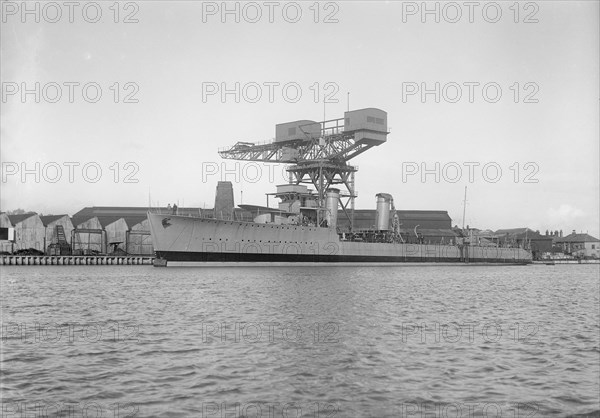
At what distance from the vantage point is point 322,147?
4981cm

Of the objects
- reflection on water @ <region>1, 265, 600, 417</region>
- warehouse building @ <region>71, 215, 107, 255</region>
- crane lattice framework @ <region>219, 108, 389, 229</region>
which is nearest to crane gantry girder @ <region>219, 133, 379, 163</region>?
crane lattice framework @ <region>219, 108, 389, 229</region>

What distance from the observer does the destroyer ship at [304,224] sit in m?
37.9

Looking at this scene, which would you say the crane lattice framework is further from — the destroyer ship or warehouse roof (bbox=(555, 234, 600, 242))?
warehouse roof (bbox=(555, 234, 600, 242))

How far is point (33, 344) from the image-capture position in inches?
413

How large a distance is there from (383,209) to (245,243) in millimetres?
17736

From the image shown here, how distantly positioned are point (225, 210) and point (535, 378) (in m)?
34.1

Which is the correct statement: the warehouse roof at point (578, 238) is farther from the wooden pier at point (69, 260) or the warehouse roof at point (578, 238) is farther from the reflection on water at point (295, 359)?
the reflection on water at point (295, 359)

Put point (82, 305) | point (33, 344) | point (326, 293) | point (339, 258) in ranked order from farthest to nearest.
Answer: point (339, 258) < point (326, 293) < point (82, 305) < point (33, 344)

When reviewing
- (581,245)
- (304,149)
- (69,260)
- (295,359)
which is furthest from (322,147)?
(581,245)

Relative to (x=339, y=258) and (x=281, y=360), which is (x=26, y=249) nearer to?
(x=339, y=258)

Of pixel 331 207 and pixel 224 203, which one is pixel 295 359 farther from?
pixel 331 207

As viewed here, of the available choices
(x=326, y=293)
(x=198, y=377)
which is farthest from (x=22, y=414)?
(x=326, y=293)

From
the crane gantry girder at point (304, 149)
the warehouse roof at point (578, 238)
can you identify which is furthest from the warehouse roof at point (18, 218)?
the warehouse roof at point (578, 238)

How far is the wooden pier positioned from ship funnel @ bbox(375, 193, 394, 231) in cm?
2193
